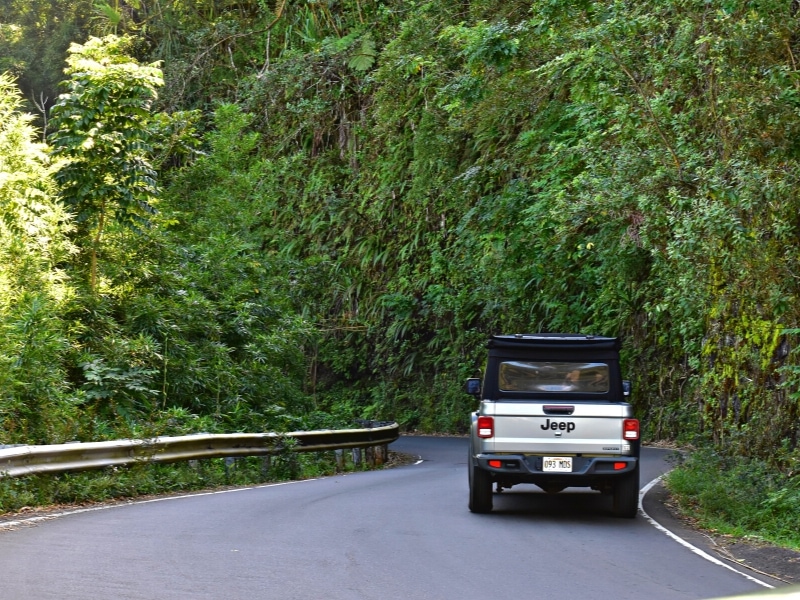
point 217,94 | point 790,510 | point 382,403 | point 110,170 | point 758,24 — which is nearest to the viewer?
point 790,510

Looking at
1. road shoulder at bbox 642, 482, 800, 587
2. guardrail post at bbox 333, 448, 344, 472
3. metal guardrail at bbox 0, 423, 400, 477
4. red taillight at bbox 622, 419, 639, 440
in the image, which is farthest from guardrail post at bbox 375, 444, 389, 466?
red taillight at bbox 622, 419, 639, 440

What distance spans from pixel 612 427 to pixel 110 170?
1203cm

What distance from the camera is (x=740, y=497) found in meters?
13.7

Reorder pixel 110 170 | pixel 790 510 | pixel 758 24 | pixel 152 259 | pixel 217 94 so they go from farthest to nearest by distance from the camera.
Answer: pixel 217 94
pixel 152 259
pixel 110 170
pixel 758 24
pixel 790 510

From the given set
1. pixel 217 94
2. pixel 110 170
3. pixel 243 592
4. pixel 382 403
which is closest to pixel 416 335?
pixel 382 403

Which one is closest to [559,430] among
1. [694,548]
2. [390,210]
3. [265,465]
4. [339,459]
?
[694,548]

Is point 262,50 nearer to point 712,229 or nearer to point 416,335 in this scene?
point 416,335

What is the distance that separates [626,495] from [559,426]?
49.8 inches

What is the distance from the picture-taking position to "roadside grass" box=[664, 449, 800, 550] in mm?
12238

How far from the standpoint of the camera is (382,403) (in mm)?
38469

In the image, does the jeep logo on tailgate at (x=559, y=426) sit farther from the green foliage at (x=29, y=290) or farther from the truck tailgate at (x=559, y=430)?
the green foliage at (x=29, y=290)

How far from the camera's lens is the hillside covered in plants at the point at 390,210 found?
15.6 metres

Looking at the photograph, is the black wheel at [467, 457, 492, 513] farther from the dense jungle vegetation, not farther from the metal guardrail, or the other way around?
the metal guardrail

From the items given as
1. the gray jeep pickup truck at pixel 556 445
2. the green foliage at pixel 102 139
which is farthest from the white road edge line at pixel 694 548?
the green foliage at pixel 102 139
